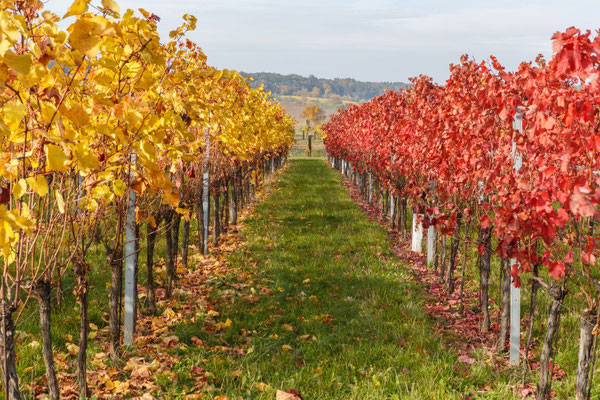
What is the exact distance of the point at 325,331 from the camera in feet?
17.4

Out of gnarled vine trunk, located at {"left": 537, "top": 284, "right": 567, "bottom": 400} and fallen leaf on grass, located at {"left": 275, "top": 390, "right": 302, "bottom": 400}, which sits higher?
gnarled vine trunk, located at {"left": 537, "top": 284, "right": 567, "bottom": 400}

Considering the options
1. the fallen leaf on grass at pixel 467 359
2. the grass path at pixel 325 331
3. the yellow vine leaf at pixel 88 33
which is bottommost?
the fallen leaf on grass at pixel 467 359

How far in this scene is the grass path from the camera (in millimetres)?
4109

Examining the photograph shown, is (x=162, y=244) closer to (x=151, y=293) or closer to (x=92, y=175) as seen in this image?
(x=151, y=293)

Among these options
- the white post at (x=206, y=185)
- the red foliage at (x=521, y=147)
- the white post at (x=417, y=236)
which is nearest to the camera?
the red foliage at (x=521, y=147)

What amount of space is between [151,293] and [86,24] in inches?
167

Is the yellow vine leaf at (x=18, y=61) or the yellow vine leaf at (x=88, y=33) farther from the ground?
the yellow vine leaf at (x=88, y=33)

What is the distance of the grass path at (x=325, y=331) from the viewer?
4109 millimetres

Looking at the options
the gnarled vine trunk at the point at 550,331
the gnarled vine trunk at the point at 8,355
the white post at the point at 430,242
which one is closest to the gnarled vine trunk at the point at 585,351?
the gnarled vine trunk at the point at 550,331

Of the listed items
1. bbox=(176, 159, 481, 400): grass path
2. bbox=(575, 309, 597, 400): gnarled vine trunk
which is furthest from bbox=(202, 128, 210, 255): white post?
bbox=(575, 309, 597, 400): gnarled vine trunk

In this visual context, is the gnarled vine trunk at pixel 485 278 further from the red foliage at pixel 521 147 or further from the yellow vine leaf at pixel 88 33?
the yellow vine leaf at pixel 88 33

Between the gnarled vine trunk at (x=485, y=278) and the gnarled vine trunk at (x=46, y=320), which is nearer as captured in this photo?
the gnarled vine trunk at (x=46, y=320)

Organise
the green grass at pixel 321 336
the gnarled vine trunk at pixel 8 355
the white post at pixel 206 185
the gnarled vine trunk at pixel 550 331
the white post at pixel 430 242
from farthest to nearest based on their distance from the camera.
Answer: the white post at pixel 430 242
the white post at pixel 206 185
the green grass at pixel 321 336
the gnarled vine trunk at pixel 550 331
the gnarled vine trunk at pixel 8 355

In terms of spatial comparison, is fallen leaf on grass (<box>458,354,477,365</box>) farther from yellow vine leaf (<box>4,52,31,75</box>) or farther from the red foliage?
yellow vine leaf (<box>4,52,31,75</box>)
